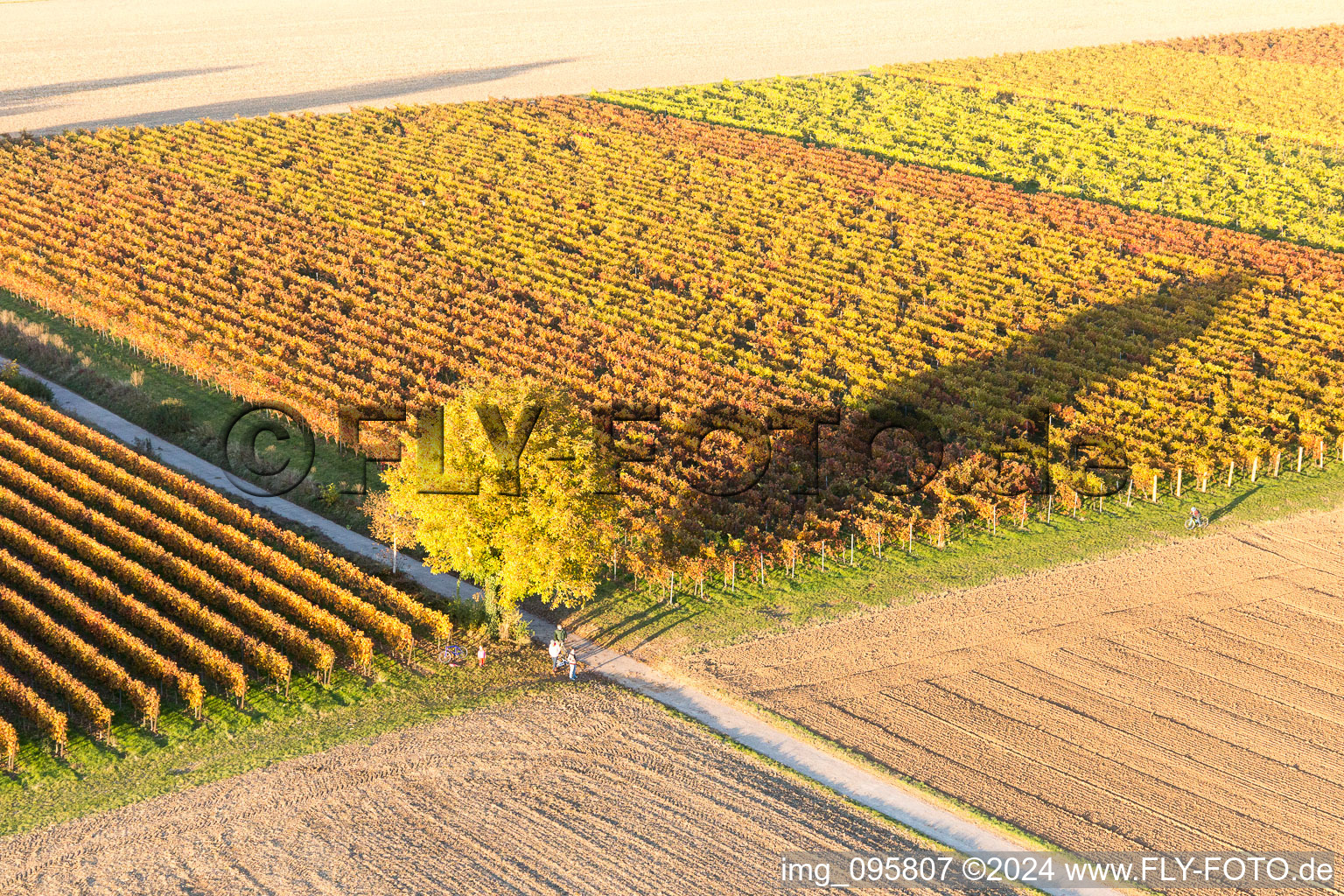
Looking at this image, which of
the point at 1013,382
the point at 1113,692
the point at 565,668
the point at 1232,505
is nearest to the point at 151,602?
the point at 565,668

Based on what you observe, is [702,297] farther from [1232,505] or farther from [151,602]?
[151,602]

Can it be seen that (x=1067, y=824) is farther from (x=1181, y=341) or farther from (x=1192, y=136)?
(x=1192, y=136)

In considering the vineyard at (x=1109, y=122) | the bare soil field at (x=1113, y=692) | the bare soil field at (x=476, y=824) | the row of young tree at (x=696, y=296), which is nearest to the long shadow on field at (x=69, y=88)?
the row of young tree at (x=696, y=296)

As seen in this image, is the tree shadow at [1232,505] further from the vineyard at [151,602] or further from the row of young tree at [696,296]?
the vineyard at [151,602]

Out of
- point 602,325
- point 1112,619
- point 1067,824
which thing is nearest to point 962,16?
point 602,325

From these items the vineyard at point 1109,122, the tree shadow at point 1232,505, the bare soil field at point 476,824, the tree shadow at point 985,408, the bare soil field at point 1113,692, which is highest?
the vineyard at point 1109,122

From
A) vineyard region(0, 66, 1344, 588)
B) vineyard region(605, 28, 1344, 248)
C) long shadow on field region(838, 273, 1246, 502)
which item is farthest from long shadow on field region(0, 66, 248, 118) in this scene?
long shadow on field region(838, 273, 1246, 502)

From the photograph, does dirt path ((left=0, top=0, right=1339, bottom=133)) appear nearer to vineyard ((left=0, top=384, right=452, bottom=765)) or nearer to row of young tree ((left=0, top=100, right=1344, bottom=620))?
row of young tree ((left=0, top=100, right=1344, bottom=620))
